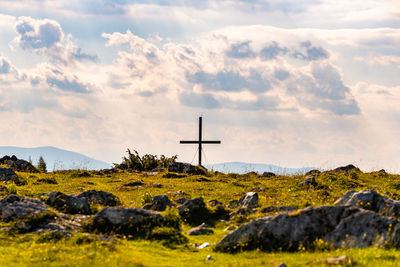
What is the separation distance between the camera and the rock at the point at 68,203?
21906 mm

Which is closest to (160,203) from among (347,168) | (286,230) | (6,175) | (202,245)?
(202,245)

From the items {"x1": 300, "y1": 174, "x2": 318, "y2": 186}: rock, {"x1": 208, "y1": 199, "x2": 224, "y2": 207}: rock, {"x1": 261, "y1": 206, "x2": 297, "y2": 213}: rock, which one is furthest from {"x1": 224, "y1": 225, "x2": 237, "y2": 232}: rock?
{"x1": 300, "y1": 174, "x2": 318, "y2": 186}: rock

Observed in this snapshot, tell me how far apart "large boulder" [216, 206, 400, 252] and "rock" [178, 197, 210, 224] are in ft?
21.1

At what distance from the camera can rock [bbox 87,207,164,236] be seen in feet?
60.9

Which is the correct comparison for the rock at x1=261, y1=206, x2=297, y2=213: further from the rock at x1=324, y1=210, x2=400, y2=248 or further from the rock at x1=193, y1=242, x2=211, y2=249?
the rock at x1=324, y1=210, x2=400, y2=248

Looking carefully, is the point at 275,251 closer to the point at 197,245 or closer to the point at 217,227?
the point at 197,245

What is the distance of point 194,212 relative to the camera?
916 inches

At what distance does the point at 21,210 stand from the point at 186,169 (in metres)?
34.6

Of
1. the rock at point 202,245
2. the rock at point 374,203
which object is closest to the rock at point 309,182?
the rock at point 374,203

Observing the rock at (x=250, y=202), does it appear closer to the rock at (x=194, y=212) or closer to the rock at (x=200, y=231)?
the rock at (x=194, y=212)

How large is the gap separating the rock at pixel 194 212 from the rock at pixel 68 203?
4.58m

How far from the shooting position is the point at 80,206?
22.0m

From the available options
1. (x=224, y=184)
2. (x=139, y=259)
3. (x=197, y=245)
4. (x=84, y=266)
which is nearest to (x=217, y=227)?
(x=197, y=245)

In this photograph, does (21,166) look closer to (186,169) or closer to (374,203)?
(186,169)
